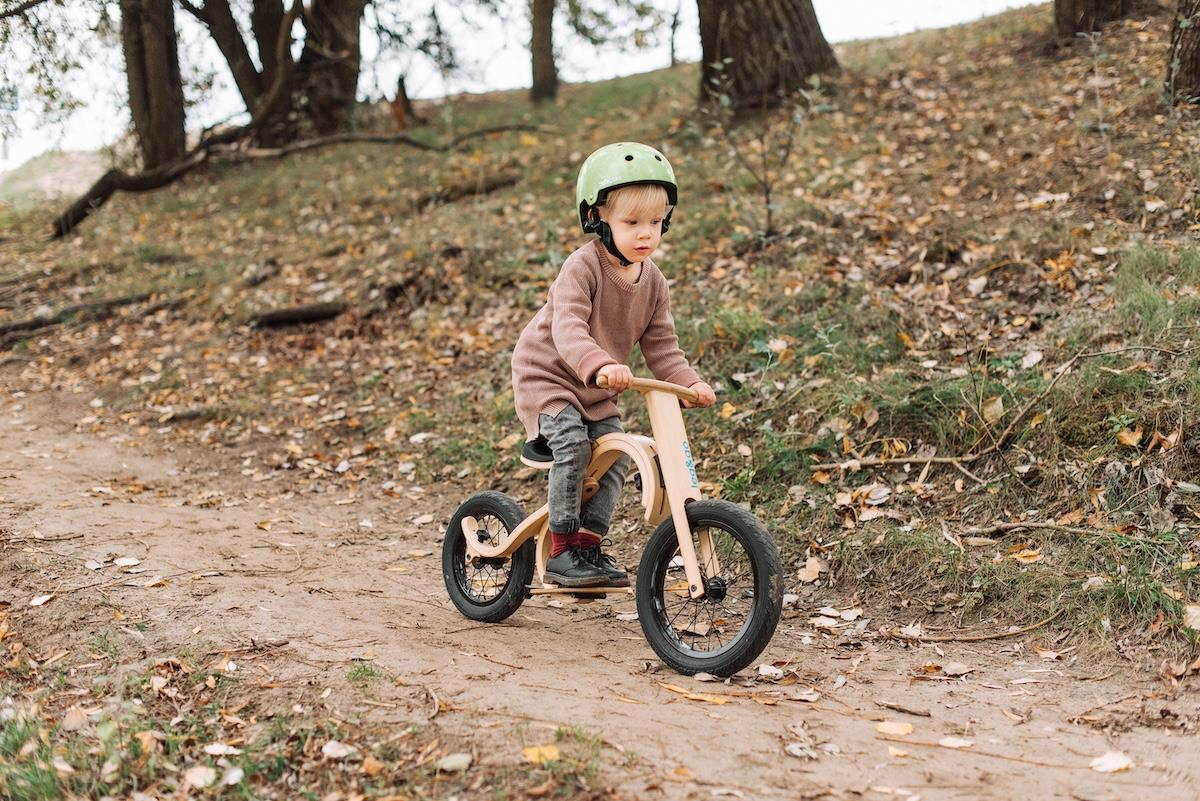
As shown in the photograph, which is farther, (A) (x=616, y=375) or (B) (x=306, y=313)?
(B) (x=306, y=313)

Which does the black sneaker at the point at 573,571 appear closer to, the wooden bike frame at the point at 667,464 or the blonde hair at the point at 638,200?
the wooden bike frame at the point at 667,464

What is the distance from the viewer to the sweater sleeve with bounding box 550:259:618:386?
357cm

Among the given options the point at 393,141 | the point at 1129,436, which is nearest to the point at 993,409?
the point at 1129,436

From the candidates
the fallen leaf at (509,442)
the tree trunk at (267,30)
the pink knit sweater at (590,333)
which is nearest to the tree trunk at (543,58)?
the tree trunk at (267,30)

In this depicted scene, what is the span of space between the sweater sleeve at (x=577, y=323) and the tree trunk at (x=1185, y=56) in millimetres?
5281

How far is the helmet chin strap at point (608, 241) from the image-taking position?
3.77m

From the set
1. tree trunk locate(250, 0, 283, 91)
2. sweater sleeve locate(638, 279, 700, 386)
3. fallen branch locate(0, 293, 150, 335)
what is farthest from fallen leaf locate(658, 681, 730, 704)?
tree trunk locate(250, 0, 283, 91)

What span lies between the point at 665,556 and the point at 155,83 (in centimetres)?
1308

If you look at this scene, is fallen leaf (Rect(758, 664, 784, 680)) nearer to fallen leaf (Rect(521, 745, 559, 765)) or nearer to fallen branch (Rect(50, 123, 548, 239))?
fallen leaf (Rect(521, 745, 559, 765))

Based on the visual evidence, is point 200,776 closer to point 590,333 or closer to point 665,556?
point 665,556

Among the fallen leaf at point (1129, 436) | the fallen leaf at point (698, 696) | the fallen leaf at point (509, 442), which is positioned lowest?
the fallen leaf at point (698, 696)

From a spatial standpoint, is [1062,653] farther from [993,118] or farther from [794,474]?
Answer: [993,118]

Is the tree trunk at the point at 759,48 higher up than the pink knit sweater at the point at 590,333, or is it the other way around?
the tree trunk at the point at 759,48

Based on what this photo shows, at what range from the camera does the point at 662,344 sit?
4.06 m
